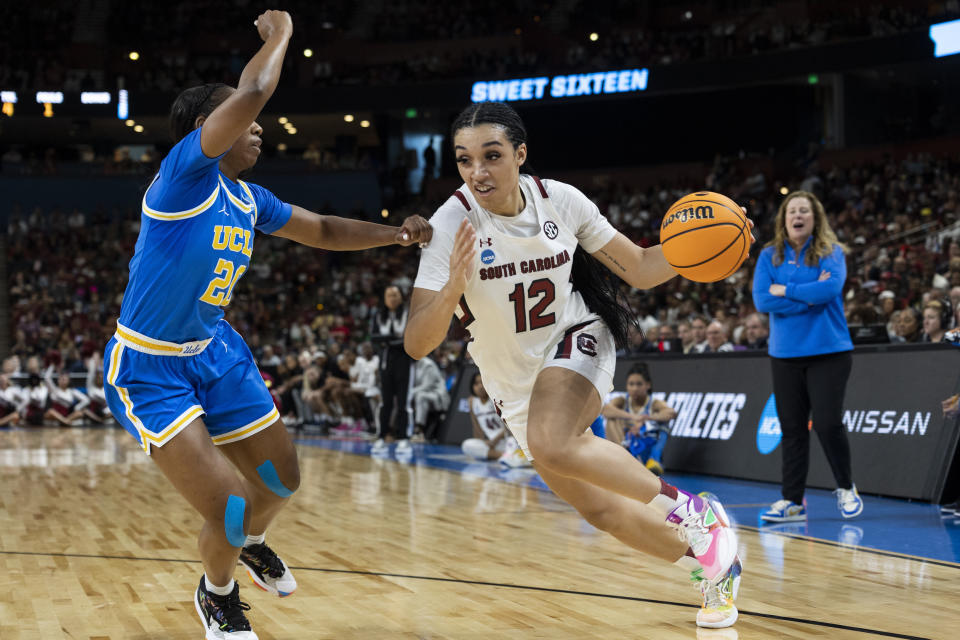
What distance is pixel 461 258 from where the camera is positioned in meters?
3.43

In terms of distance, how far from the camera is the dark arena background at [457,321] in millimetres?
4602

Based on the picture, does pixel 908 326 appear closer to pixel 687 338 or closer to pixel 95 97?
pixel 687 338

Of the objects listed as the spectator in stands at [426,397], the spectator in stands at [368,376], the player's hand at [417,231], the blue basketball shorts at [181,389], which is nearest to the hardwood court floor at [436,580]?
the blue basketball shorts at [181,389]

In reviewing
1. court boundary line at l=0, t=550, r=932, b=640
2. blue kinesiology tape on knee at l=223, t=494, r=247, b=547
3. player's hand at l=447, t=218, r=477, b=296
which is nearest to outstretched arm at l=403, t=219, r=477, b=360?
player's hand at l=447, t=218, r=477, b=296

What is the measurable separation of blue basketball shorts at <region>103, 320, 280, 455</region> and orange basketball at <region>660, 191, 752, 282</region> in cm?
174

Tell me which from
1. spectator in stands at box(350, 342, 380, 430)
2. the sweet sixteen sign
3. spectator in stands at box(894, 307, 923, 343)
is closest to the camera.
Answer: spectator in stands at box(894, 307, 923, 343)

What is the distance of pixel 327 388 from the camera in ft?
57.5

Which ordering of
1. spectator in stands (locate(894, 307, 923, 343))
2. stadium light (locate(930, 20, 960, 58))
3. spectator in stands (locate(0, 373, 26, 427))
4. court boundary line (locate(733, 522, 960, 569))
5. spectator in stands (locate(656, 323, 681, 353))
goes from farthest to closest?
1. stadium light (locate(930, 20, 960, 58))
2. spectator in stands (locate(0, 373, 26, 427))
3. spectator in stands (locate(656, 323, 681, 353))
4. spectator in stands (locate(894, 307, 923, 343))
5. court boundary line (locate(733, 522, 960, 569))

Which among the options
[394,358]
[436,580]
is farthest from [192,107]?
[394,358]

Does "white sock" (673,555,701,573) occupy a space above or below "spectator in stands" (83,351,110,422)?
above

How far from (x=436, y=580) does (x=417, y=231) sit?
1.96 m

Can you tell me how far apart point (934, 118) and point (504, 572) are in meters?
25.0

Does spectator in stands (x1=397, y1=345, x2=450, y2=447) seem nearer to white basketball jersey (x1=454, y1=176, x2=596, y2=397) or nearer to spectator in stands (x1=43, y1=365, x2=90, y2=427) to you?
spectator in stands (x1=43, y1=365, x2=90, y2=427)

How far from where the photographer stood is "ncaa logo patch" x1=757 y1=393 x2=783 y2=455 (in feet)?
28.2
